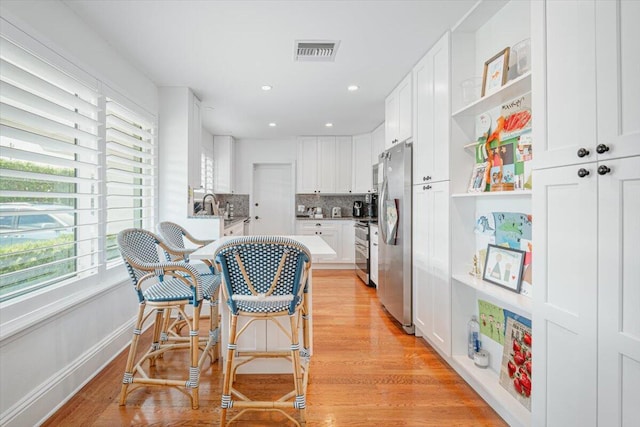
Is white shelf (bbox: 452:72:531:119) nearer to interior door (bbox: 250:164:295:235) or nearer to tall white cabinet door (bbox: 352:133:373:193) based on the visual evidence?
tall white cabinet door (bbox: 352:133:373:193)

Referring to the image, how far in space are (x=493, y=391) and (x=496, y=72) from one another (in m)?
1.91

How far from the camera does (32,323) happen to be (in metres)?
1.72

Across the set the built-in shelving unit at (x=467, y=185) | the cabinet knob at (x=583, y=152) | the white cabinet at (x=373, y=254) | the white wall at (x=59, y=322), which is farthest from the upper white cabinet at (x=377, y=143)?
the cabinet knob at (x=583, y=152)

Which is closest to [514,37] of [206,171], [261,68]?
[261,68]

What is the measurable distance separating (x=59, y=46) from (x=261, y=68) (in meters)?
1.49

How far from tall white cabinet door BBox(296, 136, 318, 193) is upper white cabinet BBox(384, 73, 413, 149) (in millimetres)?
2355

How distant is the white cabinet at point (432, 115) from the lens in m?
2.42

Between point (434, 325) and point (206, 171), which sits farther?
point (206, 171)

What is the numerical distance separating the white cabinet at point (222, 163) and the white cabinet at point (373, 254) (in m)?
2.82

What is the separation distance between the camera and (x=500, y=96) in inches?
75.5

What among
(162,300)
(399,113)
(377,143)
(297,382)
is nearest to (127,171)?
(162,300)

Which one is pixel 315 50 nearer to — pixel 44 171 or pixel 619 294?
pixel 44 171

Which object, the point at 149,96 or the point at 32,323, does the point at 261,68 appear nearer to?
the point at 149,96

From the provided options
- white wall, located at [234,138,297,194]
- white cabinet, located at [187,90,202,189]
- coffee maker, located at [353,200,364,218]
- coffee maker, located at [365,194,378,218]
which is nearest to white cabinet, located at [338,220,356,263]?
coffee maker, located at [353,200,364,218]
